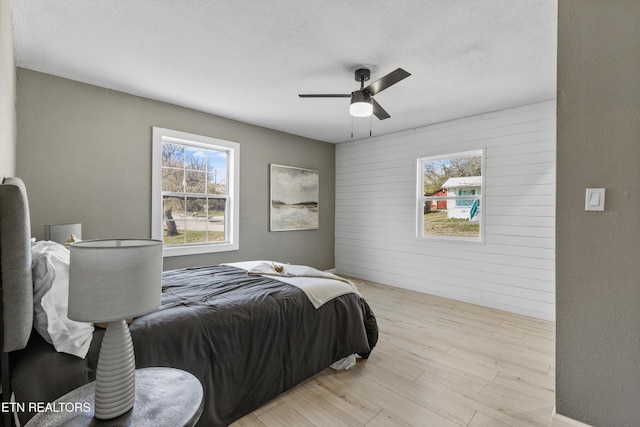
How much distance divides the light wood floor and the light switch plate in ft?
4.49

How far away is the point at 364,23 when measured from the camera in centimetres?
212

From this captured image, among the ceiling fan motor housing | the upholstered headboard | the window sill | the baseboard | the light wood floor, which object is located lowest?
the light wood floor

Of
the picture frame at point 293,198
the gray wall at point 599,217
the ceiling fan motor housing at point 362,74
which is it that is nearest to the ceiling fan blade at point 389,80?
the ceiling fan motor housing at point 362,74

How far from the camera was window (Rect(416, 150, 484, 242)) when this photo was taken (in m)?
4.15

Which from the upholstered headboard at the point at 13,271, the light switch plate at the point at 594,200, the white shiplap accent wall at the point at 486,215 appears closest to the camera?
the upholstered headboard at the point at 13,271

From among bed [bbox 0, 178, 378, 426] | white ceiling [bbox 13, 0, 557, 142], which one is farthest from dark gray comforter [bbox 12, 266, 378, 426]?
white ceiling [bbox 13, 0, 557, 142]

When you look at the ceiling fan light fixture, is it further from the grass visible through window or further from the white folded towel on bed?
the grass visible through window

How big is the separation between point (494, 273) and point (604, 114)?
288 cm

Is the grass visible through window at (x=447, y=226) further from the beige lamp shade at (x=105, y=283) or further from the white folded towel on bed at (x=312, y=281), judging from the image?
the beige lamp shade at (x=105, y=283)

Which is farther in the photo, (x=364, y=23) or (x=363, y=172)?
(x=363, y=172)

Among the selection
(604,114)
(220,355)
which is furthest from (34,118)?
(604,114)

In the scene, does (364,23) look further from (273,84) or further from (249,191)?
(249,191)

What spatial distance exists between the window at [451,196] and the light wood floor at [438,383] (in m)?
1.35

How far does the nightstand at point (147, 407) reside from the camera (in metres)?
1.02
